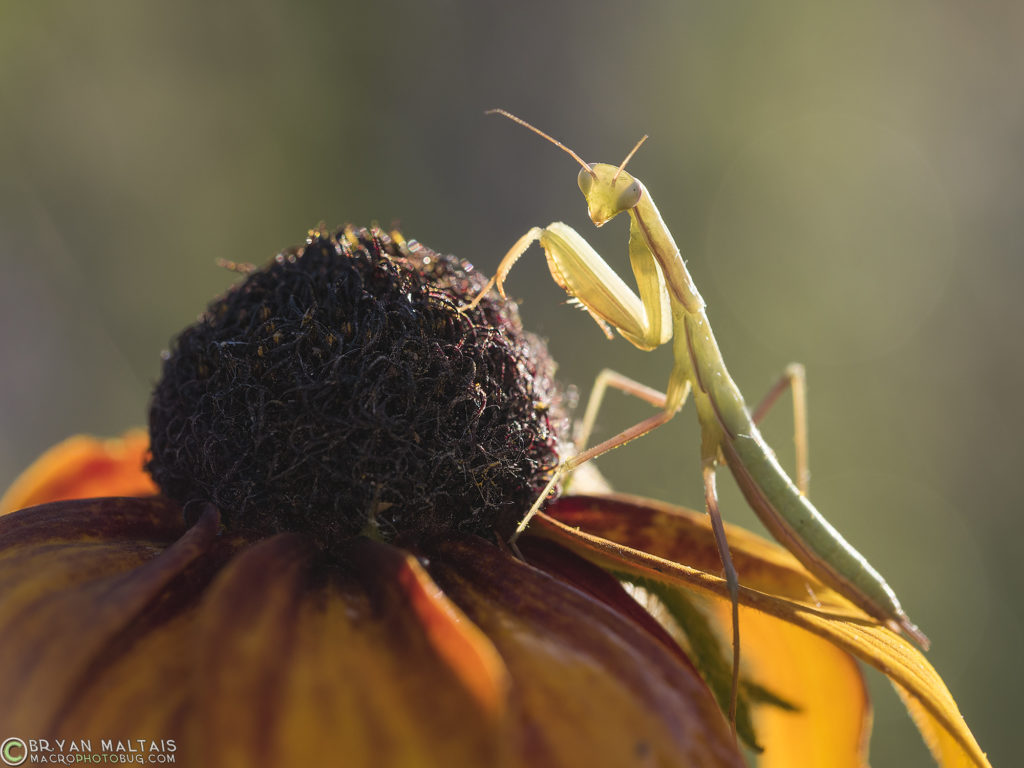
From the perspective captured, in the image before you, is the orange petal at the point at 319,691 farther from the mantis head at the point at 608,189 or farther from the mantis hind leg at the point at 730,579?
the mantis head at the point at 608,189

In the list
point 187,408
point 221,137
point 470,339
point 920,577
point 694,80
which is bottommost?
point 920,577

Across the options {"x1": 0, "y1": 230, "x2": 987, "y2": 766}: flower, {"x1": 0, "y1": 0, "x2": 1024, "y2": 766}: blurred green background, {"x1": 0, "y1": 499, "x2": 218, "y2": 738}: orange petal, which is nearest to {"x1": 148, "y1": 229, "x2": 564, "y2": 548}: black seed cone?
{"x1": 0, "y1": 230, "x2": 987, "y2": 766}: flower

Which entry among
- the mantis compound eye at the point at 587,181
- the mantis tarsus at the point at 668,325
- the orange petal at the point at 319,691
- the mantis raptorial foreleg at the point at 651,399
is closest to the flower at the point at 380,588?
the orange petal at the point at 319,691

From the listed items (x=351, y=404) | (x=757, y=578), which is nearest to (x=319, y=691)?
(x=351, y=404)

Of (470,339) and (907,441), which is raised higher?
(470,339)

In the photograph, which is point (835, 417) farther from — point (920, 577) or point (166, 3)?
point (166, 3)

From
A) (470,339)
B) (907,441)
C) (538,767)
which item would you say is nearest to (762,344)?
(907,441)

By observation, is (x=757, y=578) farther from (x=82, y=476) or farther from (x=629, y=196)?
(x=82, y=476)
